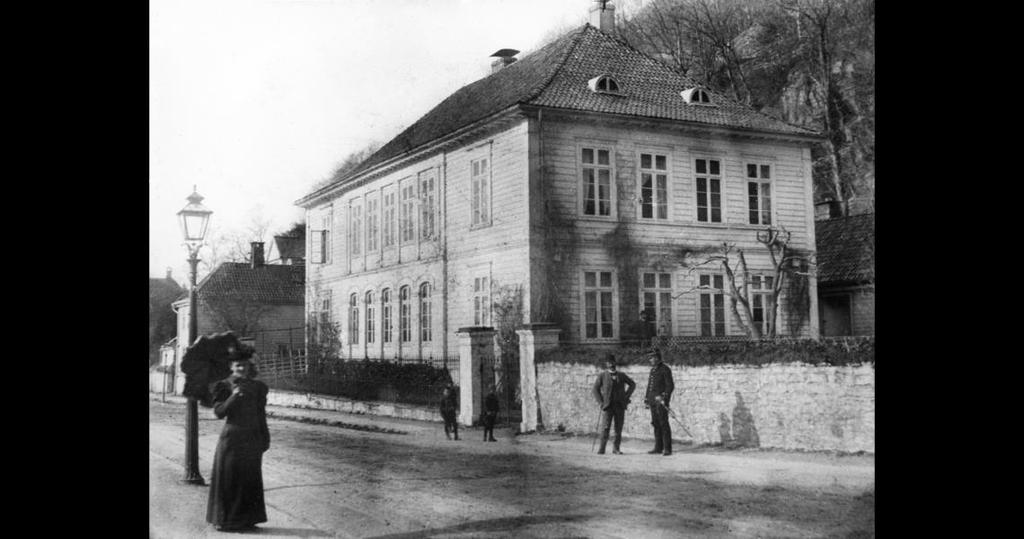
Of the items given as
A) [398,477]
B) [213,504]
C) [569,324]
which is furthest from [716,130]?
[213,504]

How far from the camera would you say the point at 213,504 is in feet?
22.0

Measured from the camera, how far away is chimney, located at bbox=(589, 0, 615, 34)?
7465 mm

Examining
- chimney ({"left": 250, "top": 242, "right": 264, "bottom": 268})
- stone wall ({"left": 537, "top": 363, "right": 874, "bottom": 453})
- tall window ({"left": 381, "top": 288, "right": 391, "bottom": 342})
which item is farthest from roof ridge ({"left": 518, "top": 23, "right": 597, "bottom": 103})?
chimney ({"left": 250, "top": 242, "right": 264, "bottom": 268})

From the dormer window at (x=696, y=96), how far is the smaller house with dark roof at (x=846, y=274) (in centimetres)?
123

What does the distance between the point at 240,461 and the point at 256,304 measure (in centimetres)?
117

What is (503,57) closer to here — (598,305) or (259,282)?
(598,305)

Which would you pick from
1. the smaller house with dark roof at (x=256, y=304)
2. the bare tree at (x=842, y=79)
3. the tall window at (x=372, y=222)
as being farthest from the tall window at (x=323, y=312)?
the bare tree at (x=842, y=79)

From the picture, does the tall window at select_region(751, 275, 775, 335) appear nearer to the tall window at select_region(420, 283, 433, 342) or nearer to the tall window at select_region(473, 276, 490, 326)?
the tall window at select_region(473, 276, 490, 326)

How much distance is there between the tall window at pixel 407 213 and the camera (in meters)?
7.45

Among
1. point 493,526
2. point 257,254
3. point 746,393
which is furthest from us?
point 257,254

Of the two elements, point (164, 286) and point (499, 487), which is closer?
point (499, 487)

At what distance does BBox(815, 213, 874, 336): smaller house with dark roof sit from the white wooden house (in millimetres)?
129

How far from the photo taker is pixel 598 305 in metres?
6.88

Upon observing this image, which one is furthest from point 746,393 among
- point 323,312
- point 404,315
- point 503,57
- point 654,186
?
point 323,312
